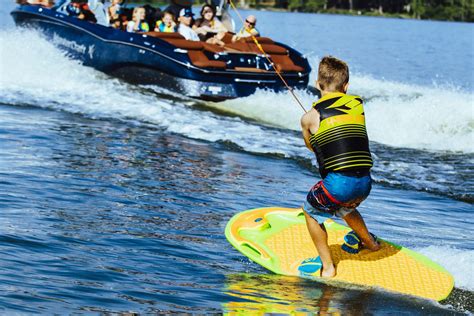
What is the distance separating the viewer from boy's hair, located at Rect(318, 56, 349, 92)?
5.83 meters

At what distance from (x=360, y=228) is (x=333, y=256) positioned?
0.97ft

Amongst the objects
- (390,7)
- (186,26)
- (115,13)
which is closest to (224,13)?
(186,26)

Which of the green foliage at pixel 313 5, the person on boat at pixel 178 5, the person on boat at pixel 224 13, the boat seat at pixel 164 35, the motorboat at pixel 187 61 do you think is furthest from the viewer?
the green foliage at pixel 313 5

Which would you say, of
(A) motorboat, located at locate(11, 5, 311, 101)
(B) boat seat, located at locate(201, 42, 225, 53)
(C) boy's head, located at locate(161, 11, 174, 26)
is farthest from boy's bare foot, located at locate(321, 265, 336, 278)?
(C) boy's head, located at locate(161, 11, 174, 26)

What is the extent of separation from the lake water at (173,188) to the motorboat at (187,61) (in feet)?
0.80

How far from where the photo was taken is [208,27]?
637 inches

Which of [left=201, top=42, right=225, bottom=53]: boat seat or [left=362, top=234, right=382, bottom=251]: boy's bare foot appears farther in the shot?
[left=201, top=42, right=225, bottom=53]: boat seat

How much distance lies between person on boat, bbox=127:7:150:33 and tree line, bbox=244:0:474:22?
69.6 metres

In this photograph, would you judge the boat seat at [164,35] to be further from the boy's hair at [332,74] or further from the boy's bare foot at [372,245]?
the boy's hair at [332,74]

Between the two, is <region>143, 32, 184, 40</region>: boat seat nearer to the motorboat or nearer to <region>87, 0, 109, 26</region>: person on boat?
the motorboat

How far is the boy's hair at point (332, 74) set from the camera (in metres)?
5.83

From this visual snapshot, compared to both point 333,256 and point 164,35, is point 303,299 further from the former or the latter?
point 164,35

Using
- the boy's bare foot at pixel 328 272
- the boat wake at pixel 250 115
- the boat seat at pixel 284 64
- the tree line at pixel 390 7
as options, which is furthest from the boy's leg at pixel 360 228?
the tree line at pixel 390 7

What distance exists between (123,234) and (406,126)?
26.2ft
